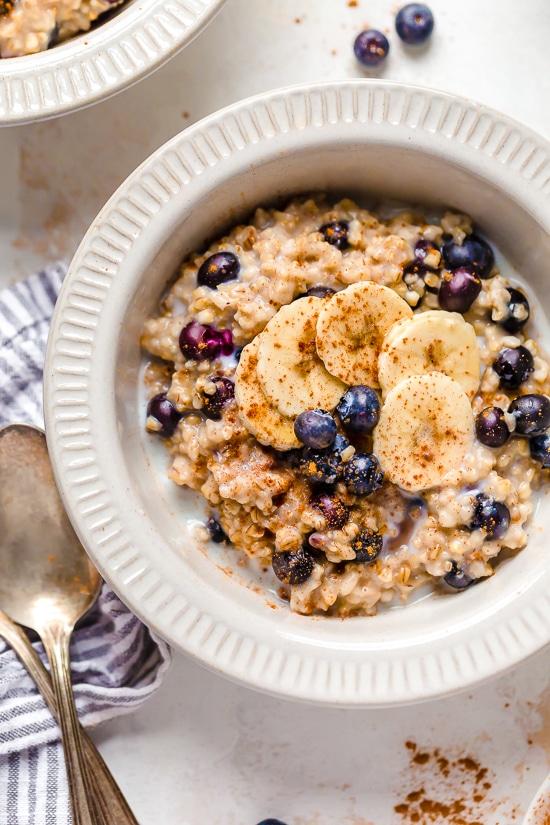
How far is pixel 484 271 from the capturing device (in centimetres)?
160

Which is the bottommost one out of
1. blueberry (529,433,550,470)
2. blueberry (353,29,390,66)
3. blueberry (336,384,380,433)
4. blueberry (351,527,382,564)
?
blueberry (351,527,382,564)

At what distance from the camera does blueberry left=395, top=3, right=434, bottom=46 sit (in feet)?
5.64

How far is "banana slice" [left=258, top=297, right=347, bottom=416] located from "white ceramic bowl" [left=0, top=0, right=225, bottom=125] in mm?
484

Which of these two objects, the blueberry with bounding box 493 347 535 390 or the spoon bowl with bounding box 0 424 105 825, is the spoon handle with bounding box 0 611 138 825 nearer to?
the spoon bowl with bounding box 0 424 105 825

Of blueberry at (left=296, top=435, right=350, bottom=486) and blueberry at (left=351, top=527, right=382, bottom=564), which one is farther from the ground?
blueberry at (left=296, top=435, right=350, bottom=486)

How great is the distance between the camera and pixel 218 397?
1507mm

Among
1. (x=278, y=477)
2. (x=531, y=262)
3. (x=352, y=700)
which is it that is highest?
(x=531, y=262)

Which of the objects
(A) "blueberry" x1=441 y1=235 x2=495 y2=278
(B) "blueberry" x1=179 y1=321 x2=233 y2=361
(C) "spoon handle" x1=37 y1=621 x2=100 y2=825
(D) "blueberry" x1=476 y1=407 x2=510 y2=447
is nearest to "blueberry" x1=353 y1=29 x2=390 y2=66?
(A) "blueberry" x1=441 y1=235 x2=495 y2=278

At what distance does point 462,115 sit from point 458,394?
462mm

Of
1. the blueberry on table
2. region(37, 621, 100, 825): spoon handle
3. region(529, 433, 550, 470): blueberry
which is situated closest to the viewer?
the blueberry on table

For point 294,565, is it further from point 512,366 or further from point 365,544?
point 512,366

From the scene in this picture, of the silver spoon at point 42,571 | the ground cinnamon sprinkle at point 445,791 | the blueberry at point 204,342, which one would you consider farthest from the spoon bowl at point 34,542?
the ground cinnamon sprinkle at point 445,791

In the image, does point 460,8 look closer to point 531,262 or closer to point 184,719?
point 531,262

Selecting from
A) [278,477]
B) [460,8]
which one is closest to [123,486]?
[278,477]
